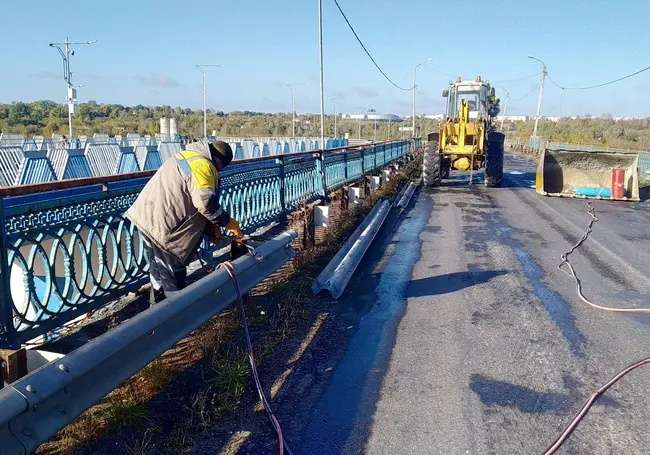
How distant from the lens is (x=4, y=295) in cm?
345

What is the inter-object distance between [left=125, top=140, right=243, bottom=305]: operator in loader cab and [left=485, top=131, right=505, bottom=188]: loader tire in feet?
48.5

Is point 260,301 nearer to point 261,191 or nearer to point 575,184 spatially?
point 261,191

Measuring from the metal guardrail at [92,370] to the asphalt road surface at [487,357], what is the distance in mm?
984

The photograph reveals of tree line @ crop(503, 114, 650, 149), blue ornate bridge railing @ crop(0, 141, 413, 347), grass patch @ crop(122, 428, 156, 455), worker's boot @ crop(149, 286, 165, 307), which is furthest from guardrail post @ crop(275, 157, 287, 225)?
tree line @ crop(503, 114, 650, 149)

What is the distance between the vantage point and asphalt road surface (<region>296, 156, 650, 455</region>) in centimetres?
326

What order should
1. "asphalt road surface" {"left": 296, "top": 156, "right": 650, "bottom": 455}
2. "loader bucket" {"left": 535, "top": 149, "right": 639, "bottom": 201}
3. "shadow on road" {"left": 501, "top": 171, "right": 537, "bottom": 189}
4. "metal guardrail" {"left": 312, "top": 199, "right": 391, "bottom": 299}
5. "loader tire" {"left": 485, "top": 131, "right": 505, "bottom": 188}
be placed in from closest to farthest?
1. "asphalt road surface" {"left": 296, "top": 156, "right": 650, "bottom": 455}
2. "metal guardrail" {"left": 312, "top": 199, "right": 391, "bottom": 299}
3. "loader bucket" {"left": 535, "top": 149, "right": 639, "bottom": 201}
4. "loader tire" {"left": 485, "top": 131, "right": 505, "bottom": 188}
5. "shadow on road" {"left": 501, "top": 171, "right": 537, "bottom": 189}

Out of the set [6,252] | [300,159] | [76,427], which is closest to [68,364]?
[76,427]

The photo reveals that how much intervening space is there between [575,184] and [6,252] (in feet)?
52.8

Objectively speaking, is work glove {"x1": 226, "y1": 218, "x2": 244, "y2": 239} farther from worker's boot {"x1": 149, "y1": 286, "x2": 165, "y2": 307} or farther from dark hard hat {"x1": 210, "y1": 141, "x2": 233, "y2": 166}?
worker's boot {"x1": 149, "y1": 286, "x2": 165, "y2": 307}

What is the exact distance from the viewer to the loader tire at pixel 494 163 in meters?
17.6

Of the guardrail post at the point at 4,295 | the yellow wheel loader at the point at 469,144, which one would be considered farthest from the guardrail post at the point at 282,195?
the yellow wheel loader at the point at 469,144

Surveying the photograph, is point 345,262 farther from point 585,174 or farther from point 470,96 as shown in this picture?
point 470,96

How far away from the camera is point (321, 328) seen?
16.5ft

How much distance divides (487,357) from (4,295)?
Result: 11.9ft
